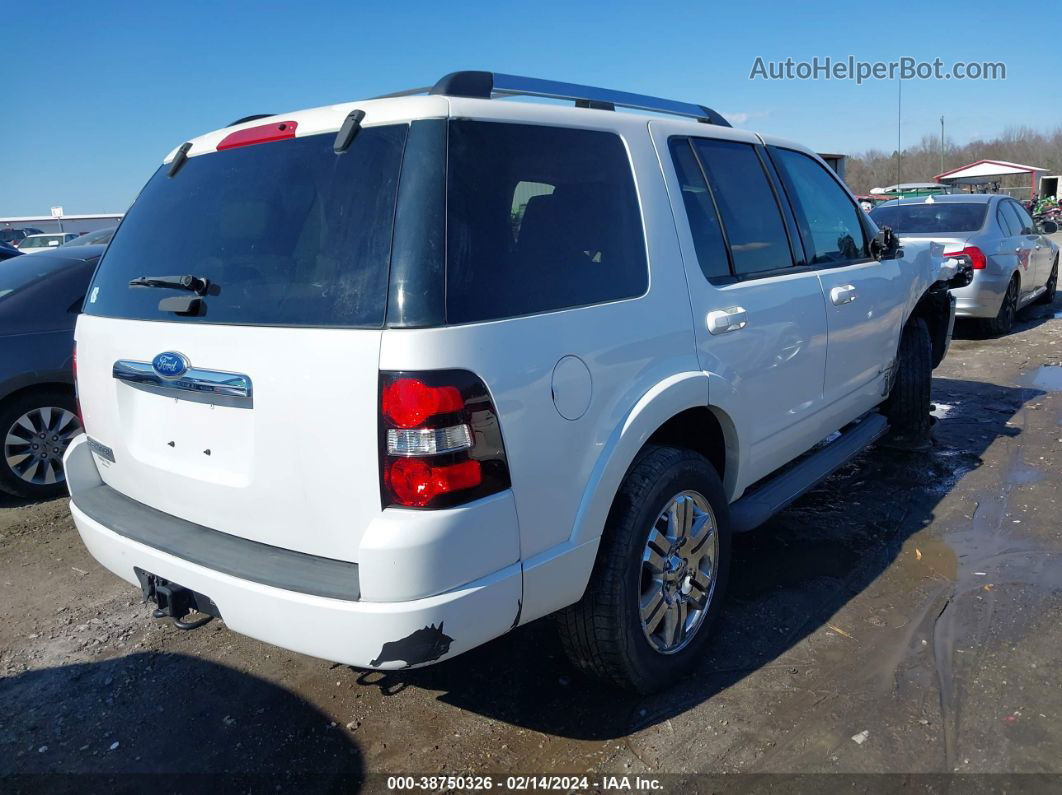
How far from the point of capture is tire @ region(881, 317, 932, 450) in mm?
5074

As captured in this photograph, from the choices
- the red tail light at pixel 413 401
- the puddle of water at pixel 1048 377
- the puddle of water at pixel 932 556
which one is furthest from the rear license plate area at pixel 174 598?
the puddle of water at pixel 1048 377

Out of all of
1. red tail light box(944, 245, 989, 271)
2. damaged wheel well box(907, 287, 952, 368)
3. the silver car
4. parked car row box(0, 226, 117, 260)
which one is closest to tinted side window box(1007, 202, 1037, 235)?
the silver car

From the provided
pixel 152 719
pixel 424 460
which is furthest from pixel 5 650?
pixel 424 460

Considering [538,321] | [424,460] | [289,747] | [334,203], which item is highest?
[334,203]

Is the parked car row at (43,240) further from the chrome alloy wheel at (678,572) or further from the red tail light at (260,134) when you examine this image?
the chrome alloy wheel at (678,572)

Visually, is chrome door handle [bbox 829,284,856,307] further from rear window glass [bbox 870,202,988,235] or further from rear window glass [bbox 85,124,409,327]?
rear window glass [bbox 870,202,988,235]

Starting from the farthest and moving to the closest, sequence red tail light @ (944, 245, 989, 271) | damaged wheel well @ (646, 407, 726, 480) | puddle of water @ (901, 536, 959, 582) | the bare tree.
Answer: the bare tree → red tail light @ (944, 245, 989, 271) → puddle of water @ (901, 536, 959, 582) → damaged wheel well @ (646, 407, 726, 480)

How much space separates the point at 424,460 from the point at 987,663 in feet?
7.76

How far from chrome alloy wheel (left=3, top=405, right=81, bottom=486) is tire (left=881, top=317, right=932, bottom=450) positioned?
5412 millimetres

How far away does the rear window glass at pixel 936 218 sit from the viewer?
9258 mm

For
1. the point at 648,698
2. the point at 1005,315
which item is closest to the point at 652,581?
the point at 648,698

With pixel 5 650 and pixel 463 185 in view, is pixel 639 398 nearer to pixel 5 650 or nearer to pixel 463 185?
pixel 463 185

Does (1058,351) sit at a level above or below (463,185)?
below

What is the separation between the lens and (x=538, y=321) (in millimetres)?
2215
